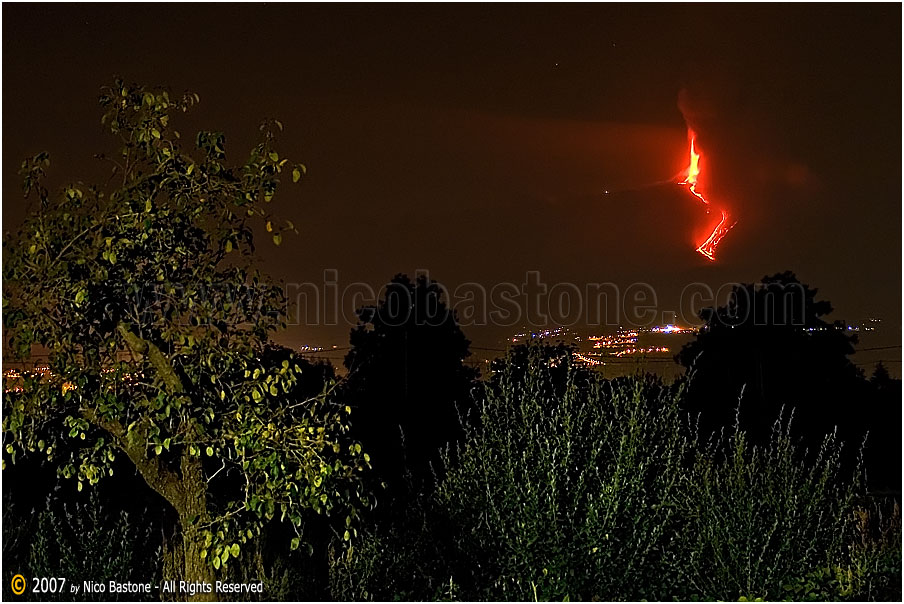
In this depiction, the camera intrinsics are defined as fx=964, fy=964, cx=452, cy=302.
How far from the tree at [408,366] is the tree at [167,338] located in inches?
216

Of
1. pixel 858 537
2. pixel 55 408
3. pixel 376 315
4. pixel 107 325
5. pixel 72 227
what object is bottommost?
pixel 858 537

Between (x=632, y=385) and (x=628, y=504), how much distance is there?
147 centimetres

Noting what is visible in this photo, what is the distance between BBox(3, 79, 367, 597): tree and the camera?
498 centimetres

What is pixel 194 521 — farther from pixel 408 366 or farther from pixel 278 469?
pixel 408 366

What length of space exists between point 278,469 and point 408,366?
1084 cm

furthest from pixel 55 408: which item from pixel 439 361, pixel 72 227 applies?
pixel 439 361

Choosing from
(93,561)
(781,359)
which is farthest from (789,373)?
(93,561)

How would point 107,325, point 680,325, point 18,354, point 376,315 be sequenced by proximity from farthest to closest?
point 376,315
point 680,325
point 107,325
point 18,354

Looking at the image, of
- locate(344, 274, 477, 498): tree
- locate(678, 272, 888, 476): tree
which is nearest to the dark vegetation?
locate(344, 274, 477, 498): tree

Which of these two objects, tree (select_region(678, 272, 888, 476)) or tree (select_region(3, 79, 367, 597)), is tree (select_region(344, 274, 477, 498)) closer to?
tree (select_region(678, 272, 888, 476))

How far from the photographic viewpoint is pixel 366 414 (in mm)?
12359

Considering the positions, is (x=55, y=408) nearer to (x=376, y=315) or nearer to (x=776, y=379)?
(x=376, y=315)

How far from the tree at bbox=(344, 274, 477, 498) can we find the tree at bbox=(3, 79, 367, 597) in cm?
548

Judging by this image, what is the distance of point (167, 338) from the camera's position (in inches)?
196
